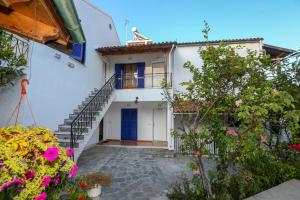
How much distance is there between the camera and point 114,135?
14.2 metres

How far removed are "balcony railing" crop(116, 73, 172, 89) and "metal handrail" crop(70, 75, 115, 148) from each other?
2.09 m

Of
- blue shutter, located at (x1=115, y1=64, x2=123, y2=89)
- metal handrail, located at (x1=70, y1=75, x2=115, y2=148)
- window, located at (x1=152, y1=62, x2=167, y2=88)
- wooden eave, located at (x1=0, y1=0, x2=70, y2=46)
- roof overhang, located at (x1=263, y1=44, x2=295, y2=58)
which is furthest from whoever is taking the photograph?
blue shutter, located at (x1=115, y1=64, x2=123, y2=89)

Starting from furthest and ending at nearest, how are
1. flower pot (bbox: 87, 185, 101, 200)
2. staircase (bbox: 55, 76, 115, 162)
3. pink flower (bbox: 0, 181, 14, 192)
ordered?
staircase (bbox: 55, 76, 115, 162) < flower pot (bbox: 87, 185, 101, 200) < pink flower (bbox: 0, 181, 14, 192)

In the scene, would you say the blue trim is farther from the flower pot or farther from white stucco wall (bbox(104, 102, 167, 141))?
the flower pot

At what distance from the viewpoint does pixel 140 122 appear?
13891mm

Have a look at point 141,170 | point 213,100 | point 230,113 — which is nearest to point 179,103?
point 213,100

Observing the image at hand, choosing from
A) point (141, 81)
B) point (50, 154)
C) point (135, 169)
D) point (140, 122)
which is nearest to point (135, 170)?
point (135, 169)

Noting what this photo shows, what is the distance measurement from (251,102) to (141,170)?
5.04 m

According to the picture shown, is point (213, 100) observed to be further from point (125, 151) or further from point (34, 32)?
point (125, 151)

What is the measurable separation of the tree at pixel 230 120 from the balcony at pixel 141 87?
235 inches

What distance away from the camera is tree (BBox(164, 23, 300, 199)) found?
3.62 meters

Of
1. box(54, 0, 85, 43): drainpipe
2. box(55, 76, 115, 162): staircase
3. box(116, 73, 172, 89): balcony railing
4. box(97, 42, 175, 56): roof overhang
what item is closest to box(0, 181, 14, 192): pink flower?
box(54, 0, 85, 43): drainpipe

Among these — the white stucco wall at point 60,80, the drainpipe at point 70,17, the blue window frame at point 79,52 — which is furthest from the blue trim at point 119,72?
the drainpipe at point 70,17

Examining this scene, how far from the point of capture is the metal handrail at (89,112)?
285 inches
